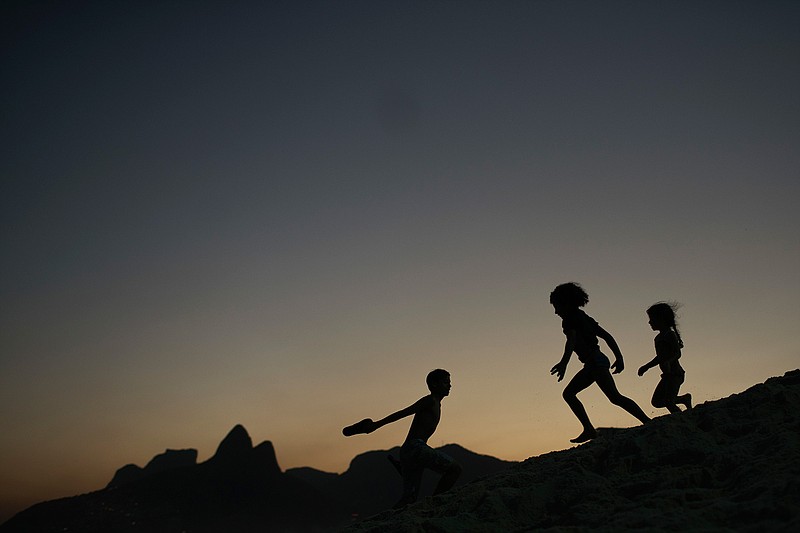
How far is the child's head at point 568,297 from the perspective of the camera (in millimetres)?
7551

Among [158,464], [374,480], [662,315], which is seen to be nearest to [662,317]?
[662,315]

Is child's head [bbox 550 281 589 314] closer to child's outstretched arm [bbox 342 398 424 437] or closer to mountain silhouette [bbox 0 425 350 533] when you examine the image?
child's outstretched arm [bbox 342 398 424 437]

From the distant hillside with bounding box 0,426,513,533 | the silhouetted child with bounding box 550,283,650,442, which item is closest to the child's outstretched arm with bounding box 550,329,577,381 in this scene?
the silhouetted child with bounding box 550,283,650,442

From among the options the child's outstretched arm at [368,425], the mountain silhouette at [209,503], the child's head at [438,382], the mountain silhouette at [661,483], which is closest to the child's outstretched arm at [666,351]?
the mountain silhouette at [661,483]

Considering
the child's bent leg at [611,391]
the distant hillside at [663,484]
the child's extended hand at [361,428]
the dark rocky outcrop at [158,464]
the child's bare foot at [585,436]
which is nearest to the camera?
the distant hillside at [663,484]

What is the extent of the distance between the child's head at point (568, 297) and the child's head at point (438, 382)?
75.4 inches

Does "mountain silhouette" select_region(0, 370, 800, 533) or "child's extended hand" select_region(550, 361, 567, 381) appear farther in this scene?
"child's extended hand" select_region(550, 361, 567, 381)

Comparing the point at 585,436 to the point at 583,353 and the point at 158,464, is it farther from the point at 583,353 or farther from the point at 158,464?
the point at 158,464

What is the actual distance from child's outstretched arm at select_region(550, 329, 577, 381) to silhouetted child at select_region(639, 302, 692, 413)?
143 centimetres

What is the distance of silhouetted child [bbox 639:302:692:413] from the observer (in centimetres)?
→ 774

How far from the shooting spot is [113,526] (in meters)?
123

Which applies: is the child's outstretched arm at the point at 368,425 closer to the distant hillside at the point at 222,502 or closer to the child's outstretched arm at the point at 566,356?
the child's outstretched arm at the point at 566,356

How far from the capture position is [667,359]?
7820 mm

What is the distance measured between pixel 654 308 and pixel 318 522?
146374 millimetres
